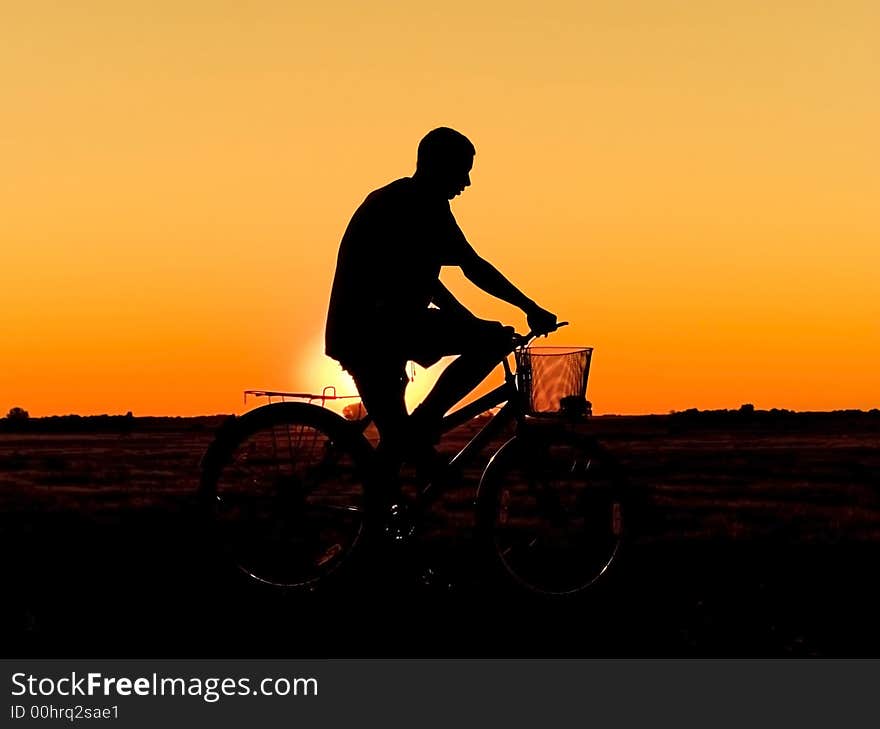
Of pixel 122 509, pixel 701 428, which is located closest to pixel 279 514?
pixel 122 509

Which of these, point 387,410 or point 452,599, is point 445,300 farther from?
point 452,599

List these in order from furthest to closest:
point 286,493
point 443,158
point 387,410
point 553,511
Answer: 1. point 553,511
2. point 286,493
3. point 387,410
4. point 443,158

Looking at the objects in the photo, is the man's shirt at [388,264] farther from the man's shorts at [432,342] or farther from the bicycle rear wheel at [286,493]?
the bicycle rear wheel at [286,493]

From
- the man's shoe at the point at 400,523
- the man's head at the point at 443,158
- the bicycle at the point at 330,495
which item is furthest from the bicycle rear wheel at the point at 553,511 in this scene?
the man's head at the point at 443,158

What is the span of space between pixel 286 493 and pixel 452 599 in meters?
1.18

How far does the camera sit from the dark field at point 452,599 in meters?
6.92

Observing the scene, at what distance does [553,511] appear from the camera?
26.7 feet

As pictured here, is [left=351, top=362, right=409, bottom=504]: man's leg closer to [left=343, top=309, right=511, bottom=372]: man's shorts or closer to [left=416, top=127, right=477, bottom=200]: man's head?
[left=343, top=309, right=511, bottom=372]: man's shorts

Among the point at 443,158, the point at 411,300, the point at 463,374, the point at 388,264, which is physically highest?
the point at 443,158

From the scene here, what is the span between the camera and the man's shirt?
24.4 ft

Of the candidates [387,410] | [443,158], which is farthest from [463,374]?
[443,158]

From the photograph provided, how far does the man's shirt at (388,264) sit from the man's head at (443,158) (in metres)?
0.08

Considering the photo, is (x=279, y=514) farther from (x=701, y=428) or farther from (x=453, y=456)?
(x=701, y=428)

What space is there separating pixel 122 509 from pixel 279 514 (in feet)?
32.6
